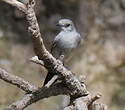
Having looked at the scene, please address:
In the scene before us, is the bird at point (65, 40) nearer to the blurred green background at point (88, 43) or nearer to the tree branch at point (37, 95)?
the tree branch at point (37, 95)

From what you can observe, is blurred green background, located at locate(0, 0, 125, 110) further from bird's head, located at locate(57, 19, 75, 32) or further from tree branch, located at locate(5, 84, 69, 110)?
tree branch, located at locate(5, 84, 69, 110)

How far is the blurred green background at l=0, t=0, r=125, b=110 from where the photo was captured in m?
4.37

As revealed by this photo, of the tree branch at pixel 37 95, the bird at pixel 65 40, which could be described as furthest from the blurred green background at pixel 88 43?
the tree branch at pixel 37 95

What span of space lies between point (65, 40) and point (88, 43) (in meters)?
2.42

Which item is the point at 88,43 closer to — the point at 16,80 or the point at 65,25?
the point at 65,25

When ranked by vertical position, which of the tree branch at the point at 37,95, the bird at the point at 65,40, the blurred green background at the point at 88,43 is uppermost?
the blurred green background at the point at 88,43

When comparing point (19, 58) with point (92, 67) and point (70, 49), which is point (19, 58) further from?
point (70, 49)

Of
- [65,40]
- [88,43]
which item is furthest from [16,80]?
[88,43]

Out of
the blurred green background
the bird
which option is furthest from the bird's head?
the blurred green background

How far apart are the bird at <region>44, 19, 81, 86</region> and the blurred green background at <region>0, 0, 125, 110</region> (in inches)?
83.7

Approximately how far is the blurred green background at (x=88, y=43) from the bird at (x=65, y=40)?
213cm

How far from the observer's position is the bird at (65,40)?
2.14 metres

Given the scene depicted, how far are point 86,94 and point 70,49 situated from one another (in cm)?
34

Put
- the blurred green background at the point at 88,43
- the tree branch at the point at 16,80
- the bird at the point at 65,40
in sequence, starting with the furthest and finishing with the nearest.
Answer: the blurred green background at the point at 88,43, the bird at the point at 65,40, the tree branch at the point at 16,80
